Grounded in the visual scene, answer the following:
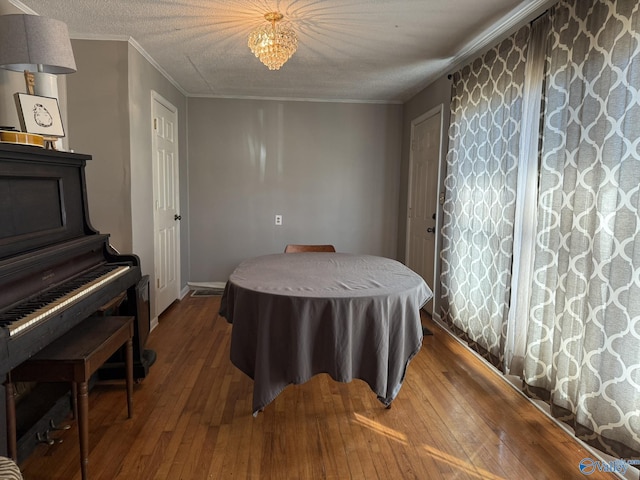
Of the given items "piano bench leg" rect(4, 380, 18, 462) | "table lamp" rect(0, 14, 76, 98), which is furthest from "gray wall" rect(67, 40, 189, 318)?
"piano bench leg" rect(4, 380, 18, 462)

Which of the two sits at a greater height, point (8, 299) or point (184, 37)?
point (184, 37)

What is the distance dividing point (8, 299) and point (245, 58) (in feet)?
8.52

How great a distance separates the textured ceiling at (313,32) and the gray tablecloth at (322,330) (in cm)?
166

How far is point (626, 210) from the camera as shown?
163cm

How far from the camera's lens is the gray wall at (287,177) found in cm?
470

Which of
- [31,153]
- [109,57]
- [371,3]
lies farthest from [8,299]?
[371,3]

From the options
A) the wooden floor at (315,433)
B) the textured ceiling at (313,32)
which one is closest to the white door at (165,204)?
the textured ceiling at (313,32)

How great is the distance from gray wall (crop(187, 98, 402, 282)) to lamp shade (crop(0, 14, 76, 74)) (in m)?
2.74

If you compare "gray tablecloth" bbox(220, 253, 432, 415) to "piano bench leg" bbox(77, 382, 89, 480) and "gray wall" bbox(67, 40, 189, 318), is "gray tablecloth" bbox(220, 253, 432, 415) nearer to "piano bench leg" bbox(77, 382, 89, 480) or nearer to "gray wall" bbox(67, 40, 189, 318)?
"piano bench leg" bbox(77, 382, 89, 480)

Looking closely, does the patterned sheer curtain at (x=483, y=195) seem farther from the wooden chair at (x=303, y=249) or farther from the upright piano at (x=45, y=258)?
the upright piano at (x=45, y=258)

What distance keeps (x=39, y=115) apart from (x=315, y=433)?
2122mm

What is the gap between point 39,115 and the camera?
1988 mm

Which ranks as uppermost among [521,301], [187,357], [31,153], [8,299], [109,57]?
[109,57]

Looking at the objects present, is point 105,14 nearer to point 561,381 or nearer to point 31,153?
point 31,153
